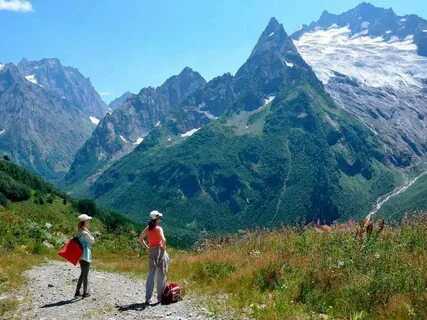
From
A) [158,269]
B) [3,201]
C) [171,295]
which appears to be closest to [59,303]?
[158,269]

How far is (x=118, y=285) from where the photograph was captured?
2616 centimetres

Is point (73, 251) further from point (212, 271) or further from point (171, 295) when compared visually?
point (212, 271)

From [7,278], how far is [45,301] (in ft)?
18.9

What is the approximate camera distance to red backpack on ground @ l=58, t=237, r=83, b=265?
22.6 m

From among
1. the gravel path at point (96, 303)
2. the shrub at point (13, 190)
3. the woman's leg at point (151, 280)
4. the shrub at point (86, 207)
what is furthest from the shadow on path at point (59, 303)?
the shrub at point (86, 207)

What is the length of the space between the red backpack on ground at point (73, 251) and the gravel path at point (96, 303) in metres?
1.52

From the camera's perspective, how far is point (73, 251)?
22.8 meters

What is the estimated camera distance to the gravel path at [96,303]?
18.8 metres

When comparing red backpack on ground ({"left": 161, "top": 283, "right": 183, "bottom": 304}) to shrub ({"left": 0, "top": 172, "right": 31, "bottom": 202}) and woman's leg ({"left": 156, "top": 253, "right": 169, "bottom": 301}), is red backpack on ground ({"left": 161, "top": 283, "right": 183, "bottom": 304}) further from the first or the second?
shrub ({"left": 0, "top": 172, "right": 31, "bottom": 202})

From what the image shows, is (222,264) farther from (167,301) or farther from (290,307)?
(290,307)

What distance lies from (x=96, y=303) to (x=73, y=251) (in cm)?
258

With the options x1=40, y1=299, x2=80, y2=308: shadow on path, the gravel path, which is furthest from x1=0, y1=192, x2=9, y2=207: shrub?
x1=40, y1=299, x2=80, y2=308: shadow on path

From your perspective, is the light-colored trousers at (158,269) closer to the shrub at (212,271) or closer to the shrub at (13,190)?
the shrub at (212,271)

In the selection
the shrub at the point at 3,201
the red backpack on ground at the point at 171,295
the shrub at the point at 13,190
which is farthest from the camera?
the shrub at the point at 13,190
